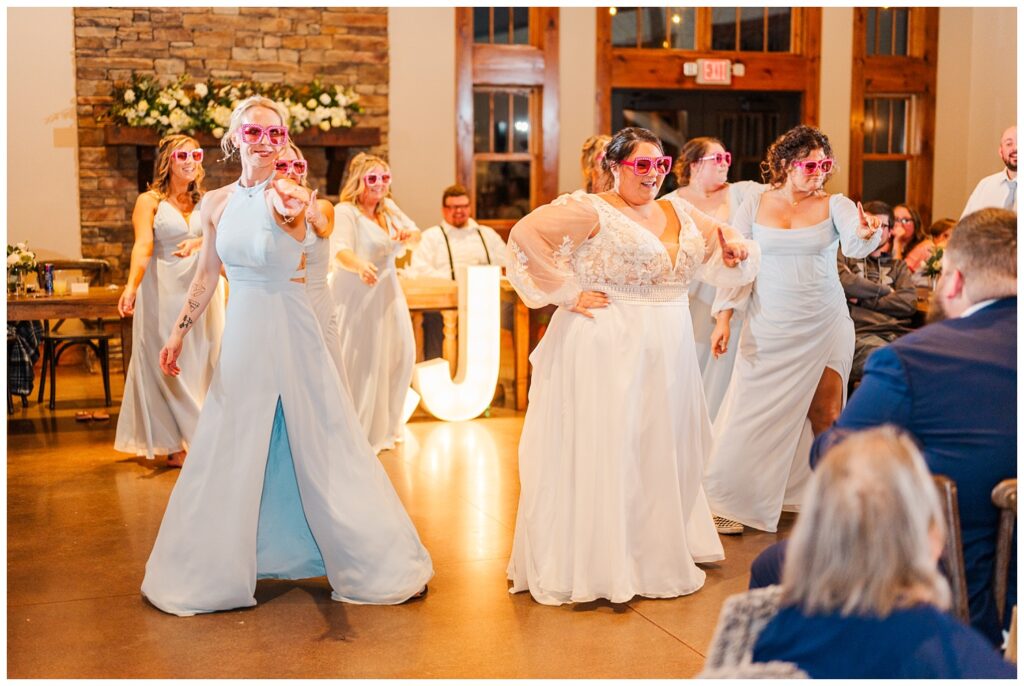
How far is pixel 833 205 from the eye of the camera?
5102 mm

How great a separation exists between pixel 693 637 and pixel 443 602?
880 millimetres

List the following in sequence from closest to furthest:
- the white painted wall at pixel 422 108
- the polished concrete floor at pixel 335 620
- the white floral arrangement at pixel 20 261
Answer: the polished concrete floor at pixel 335 620, the white floral arrangement at pixel 20 261, the white painted wall at pixel 422 108

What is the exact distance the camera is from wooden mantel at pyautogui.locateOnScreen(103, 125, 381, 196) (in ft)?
33.7

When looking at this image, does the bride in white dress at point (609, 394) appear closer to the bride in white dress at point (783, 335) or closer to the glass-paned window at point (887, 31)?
the bride in white dress at point (783, 335)

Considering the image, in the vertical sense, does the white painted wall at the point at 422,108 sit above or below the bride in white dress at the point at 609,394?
above

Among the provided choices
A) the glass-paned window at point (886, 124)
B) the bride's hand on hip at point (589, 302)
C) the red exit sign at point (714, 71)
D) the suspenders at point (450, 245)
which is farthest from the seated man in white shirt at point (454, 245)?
the glass-paned window at point (886, 124)

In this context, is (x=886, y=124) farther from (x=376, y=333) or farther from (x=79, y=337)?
(x=79, y=337)

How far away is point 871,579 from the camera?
5.86 feet

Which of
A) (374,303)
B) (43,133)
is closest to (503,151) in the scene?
(43,133)

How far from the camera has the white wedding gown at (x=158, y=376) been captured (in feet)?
21.7

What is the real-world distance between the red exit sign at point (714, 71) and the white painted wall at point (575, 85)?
1083 mm

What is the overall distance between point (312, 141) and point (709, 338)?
5.42m

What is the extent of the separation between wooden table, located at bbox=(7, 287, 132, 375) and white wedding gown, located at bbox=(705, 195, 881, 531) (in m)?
3.82

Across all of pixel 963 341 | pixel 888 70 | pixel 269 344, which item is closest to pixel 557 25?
pixel 888 70
